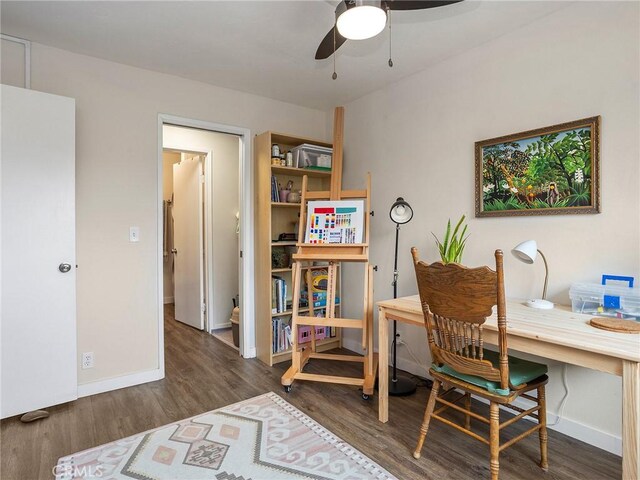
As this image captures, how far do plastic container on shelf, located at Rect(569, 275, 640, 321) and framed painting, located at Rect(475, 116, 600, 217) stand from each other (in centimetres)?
44

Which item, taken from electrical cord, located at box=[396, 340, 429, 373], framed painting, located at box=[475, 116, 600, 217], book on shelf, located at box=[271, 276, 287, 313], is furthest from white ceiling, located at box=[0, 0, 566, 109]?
electrical cord, located at box=[396, 340, 429, 373]

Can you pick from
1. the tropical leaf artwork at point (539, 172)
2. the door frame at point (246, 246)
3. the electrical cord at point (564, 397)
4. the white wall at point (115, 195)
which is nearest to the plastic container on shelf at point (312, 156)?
the door frame at point (246, 246)

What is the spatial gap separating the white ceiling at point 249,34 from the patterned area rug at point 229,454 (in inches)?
98.3

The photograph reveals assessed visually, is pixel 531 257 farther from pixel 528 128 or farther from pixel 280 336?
pixel 280 336

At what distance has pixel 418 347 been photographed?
300cm

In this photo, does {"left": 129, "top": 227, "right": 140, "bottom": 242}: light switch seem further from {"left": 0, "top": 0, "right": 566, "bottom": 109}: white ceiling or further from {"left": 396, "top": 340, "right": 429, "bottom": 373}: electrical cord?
{"left": 396, "top": 340, "right": 429, "bottom": 373}: electrical cord

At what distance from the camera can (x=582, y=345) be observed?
4.55 feet

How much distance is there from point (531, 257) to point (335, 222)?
4.70 ft

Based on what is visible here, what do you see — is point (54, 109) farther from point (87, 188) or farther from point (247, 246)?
point (247, 246)

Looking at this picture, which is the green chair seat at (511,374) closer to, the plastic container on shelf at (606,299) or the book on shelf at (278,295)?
the plastic container on shelf at (606,299)

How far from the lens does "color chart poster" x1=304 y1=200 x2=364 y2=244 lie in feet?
9.36

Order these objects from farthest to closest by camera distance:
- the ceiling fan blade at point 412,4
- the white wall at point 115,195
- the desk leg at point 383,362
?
the white wall at point 115,195, the desk leg at point 383,362, the ceiling fan blade at point 412,4

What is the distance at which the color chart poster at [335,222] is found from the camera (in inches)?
112

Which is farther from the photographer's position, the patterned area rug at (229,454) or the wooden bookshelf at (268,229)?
the wooden bookshelf at (268,229)
